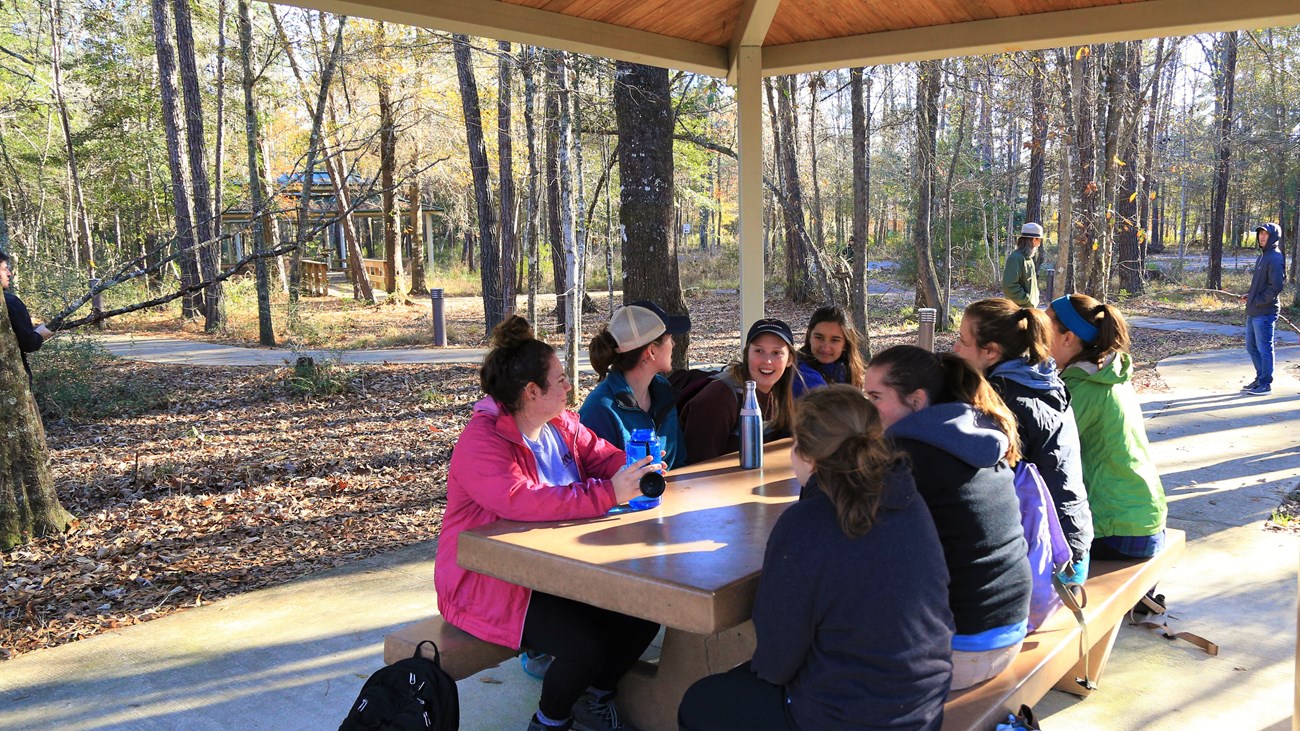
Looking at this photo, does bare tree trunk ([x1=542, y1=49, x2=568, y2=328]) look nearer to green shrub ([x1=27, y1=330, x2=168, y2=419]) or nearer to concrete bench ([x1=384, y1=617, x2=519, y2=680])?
green shrub ([x1=27, y1=330, x2=168, y2=419])

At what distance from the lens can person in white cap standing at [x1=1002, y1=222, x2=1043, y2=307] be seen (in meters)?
8.58

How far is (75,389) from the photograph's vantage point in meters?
9.11

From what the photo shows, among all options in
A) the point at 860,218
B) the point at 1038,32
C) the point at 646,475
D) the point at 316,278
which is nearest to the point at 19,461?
the point at 646,475

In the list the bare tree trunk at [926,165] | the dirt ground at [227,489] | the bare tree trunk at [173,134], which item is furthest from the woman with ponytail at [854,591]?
the bare tree trunk at [173,134]

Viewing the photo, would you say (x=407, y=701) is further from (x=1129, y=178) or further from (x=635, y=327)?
(x=1129, y=178)

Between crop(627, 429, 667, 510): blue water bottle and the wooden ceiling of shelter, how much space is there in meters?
2.00

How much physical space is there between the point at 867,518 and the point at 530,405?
4.14 ft

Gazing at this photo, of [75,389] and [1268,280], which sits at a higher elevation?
[1268,280]

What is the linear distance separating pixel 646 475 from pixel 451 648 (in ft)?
2.48

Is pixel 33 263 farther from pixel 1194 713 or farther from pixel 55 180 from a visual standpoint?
pixel 55 180

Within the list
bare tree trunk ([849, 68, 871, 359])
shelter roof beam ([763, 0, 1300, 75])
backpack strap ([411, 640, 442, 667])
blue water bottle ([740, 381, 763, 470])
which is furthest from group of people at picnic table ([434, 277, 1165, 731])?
bare tree trunk ([849, 68, 871, 359])

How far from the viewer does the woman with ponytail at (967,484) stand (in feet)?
6.85

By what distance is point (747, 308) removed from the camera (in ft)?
15.7

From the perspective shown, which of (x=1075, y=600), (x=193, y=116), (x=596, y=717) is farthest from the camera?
(x=193, y=116)
